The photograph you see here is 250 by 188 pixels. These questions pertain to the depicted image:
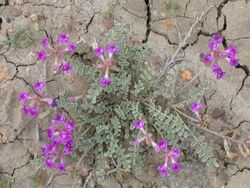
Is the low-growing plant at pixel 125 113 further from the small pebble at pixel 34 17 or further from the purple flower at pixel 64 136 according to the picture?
the small pebble at pixel 34 17

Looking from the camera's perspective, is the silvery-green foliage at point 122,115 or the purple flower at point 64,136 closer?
the purple flower at point 64,136

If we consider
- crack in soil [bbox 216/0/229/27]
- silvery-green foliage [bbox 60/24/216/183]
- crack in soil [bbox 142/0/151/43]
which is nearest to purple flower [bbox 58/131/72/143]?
silvery-green foliage [bbox 60/24/216/183]

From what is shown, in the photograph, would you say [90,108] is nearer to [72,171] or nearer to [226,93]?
[72,171]

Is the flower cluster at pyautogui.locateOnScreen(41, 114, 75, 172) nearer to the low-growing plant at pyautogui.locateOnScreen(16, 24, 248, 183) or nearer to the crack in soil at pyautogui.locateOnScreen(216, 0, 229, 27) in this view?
the low-growing plant at pyautogui.locateOnScreen(16, 24, 248, 183)

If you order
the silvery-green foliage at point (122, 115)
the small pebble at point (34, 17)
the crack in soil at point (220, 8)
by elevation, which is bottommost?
the silvery-green foliage at point (122, 115)

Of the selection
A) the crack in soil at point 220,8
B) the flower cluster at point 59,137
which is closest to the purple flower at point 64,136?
the flower cluster at point 59,137

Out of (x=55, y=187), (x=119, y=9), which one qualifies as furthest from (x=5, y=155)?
(x=119, y=9)

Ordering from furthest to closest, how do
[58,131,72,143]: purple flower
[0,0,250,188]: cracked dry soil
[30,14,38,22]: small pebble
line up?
[30,14,38,22]: small pebble → [0,0,250,188]: cracked dry soil → [58,131,72,143]: purple flower
